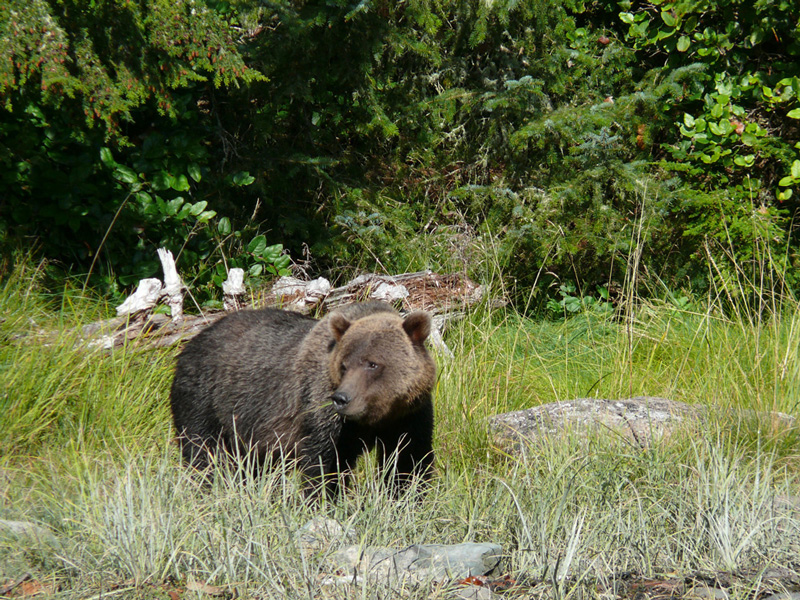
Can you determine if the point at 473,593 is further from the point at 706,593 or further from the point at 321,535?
the point at 706,593

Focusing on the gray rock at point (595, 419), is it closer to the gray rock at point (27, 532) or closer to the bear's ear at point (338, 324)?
the bear's ear at point (338, 324)

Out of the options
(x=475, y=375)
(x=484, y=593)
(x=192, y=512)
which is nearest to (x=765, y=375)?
(x=475, y=375)

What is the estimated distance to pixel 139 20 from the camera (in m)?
5.63

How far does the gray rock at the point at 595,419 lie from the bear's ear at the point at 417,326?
2.86 feet

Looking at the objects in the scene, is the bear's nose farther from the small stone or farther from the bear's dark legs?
the small stone

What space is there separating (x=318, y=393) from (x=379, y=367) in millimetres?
388

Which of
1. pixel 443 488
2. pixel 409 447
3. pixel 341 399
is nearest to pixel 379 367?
pixel 341 399

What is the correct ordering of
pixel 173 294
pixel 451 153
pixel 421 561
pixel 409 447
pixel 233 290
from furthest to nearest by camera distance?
1. pixel 451 153
2. pixel 233 290
3. pixel 173 294
4. pixel 409 447
5. pixel 421 561

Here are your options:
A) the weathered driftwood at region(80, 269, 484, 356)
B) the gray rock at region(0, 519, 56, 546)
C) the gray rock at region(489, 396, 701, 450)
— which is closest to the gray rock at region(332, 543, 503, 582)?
the gray rock at region(0, 519, 56, 546)

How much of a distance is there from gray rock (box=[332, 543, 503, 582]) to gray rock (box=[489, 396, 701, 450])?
1.46m

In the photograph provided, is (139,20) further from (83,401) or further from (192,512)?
(192,512)

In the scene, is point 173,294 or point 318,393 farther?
point 173,294

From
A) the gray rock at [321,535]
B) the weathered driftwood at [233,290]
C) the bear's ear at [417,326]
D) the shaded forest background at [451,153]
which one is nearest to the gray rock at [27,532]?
the gray rock at [321,535]

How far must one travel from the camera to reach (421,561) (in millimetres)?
3176
